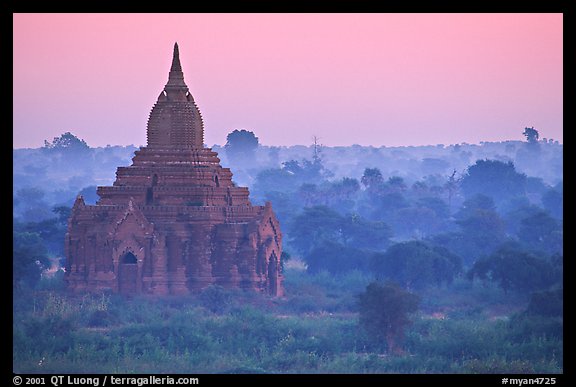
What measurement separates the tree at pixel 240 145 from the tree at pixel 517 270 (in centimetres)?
8448

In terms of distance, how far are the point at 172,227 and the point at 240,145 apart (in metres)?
93.2

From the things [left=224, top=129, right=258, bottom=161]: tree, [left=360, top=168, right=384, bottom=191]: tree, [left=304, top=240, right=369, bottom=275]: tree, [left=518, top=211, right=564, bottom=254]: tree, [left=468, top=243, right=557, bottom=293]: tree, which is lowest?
[left=468, top=243, right=557, bottom=293]: tree

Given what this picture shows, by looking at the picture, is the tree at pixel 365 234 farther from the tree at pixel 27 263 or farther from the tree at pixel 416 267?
the tree at pixel 27 263

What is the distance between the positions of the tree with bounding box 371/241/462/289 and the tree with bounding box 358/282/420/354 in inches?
410

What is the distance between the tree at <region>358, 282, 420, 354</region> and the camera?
4722cm

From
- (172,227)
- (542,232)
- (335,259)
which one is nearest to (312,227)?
(542,232)

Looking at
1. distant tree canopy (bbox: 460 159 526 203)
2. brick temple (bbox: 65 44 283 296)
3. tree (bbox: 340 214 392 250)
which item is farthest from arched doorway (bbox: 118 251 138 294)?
distant tree canopy (bbox: 460 159 526 203)

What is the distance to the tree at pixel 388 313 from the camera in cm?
4722

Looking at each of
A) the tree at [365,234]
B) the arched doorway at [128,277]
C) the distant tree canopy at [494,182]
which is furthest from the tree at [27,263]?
the distant tree canopy at [494,182]

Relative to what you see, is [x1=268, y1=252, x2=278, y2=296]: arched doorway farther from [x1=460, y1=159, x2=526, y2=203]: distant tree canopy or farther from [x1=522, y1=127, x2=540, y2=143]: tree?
[x1=522, y1=127, x2=540, y2=143]: tree

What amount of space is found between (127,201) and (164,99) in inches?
148

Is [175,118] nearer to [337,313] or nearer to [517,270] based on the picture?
[337,313]

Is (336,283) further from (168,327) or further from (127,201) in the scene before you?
(168,327)
